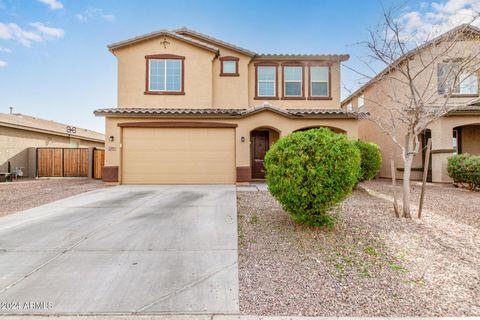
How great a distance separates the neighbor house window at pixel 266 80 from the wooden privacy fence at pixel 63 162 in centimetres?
1183

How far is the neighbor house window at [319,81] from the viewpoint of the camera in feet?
45.7

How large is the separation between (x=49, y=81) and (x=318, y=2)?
20337 millimetres

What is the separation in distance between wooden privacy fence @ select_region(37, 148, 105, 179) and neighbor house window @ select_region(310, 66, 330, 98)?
14724mm

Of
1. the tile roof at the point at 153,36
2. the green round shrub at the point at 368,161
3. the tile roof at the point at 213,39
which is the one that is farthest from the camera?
the tile roof at the point at 213,39

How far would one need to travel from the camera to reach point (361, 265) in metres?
3.93

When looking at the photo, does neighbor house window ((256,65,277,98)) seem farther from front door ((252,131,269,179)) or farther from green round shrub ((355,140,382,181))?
green round shrub ((355,140,382,181))

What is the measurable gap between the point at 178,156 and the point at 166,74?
15.8ft

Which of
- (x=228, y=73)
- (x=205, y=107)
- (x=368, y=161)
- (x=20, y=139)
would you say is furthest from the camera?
(x=20, y=139)

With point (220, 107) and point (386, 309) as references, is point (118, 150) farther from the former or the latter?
point (386, 309)

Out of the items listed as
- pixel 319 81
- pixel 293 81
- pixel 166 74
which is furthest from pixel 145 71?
pixel 319 81

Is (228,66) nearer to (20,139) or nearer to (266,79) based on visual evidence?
(266,79)

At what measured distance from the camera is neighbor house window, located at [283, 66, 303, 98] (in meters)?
13.9

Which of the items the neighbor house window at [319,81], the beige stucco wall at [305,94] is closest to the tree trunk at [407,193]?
the beige stucco wall at [305,94]

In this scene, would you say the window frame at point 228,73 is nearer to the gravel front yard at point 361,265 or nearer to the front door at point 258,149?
the front door at point 258,149
